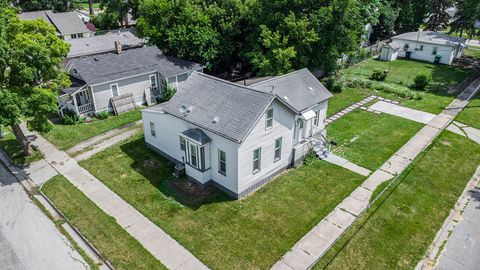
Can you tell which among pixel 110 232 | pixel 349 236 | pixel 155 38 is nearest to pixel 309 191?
pixel 349 236

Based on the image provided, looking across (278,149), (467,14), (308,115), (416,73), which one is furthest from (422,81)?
(278,149)

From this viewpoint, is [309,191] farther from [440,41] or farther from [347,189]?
[440,41]

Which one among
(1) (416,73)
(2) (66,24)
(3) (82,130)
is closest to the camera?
(3) (82,130)

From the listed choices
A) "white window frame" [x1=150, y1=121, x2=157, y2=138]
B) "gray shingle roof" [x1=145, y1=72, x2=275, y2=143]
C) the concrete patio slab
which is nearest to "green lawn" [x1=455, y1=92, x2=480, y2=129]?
the concrete patio slab

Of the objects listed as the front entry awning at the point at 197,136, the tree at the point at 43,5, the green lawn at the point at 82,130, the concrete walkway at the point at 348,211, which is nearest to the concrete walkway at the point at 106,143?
the green lawn at the point at 82,130

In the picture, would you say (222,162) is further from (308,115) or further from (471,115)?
(471,115)

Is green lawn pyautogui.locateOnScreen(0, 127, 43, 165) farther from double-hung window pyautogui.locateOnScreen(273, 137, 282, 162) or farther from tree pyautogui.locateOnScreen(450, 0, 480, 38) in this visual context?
tree pyautogui.locateOnScreen(450, 0, 480, 38)
